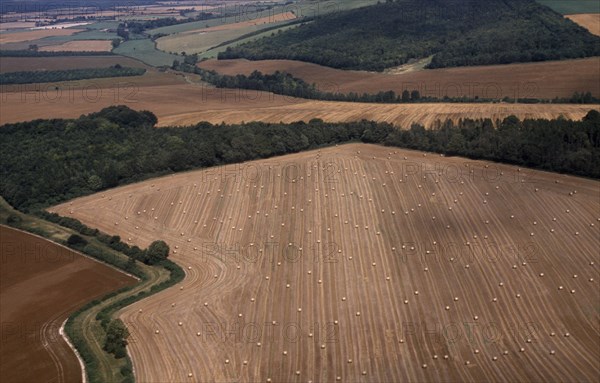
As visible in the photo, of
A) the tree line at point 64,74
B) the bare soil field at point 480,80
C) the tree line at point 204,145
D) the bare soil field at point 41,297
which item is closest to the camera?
the bare soil field at point 41,297

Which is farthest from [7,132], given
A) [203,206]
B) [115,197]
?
[203,206]

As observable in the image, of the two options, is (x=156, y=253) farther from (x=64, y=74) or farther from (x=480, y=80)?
(x=64, y=74)

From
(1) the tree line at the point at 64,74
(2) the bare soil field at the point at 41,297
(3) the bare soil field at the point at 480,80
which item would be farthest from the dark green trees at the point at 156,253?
(1) the tree line at the point at 64,74

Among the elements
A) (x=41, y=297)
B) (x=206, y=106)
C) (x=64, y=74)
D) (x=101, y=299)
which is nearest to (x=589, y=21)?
(x=206, y=106)

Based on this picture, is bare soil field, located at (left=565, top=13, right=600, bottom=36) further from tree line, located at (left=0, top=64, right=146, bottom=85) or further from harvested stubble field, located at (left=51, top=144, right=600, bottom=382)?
tree line, located at (left=0, top=64, right=146, bottom=85)

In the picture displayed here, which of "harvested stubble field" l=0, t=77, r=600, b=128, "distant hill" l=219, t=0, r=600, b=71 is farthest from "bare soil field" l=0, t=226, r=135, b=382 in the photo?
"distant hill" l=219, t=0, r=600, b=71

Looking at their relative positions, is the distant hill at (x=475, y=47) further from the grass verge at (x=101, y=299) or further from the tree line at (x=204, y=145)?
the grass verge at (x=101, y=299)
